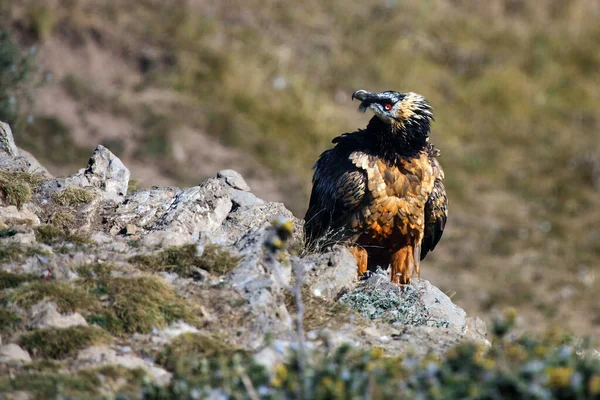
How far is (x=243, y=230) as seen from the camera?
7324 millimetres

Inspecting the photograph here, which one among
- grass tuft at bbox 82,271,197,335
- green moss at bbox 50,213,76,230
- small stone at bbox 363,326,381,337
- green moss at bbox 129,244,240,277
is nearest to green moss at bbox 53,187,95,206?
green moss at bbox 50,213,76,230

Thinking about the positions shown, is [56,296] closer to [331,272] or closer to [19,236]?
[19,236]

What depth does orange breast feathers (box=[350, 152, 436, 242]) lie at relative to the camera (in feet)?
25.2

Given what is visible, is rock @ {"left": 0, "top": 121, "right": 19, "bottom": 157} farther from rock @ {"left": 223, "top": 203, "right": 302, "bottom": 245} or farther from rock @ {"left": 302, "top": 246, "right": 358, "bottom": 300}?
rock @ {"left": 302, "top": 246, "right": 358, "bottom": 300}

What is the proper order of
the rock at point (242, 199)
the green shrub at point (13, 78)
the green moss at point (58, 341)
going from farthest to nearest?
1. the green shrub at point (13, 78)
2. the rock at point (242, 199)
3. the green moss at point (58, 341)

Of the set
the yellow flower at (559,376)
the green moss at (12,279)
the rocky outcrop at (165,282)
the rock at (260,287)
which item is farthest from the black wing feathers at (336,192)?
the yellow flower at (559,376)

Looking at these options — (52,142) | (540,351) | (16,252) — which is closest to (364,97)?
(16,252)

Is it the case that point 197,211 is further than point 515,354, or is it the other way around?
point 197,211

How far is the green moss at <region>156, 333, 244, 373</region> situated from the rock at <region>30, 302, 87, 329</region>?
1.74 feet

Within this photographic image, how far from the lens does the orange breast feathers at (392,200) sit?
768cm

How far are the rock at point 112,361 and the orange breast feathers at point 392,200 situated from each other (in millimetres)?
2794

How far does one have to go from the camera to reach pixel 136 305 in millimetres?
5695

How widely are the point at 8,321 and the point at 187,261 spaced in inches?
48.6

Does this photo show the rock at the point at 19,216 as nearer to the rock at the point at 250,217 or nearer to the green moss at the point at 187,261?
the green moss at the point at 187,261
